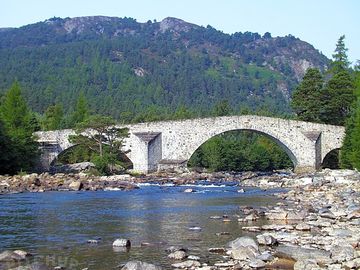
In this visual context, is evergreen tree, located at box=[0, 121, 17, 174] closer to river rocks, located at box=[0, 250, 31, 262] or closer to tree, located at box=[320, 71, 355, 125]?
river rocks, located at box=[0, 250, 31, 262]

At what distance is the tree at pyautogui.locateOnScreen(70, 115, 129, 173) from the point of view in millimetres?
38625

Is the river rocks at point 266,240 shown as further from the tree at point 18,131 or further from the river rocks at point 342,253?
the tree at point 18,131

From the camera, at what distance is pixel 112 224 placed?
50.3ft

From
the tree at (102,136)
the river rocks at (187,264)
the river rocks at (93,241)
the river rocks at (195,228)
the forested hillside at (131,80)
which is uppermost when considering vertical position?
the forested hillside at (131,80)

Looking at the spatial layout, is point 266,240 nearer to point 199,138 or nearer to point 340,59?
point 199,138

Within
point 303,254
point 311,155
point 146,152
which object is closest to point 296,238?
point 303,254

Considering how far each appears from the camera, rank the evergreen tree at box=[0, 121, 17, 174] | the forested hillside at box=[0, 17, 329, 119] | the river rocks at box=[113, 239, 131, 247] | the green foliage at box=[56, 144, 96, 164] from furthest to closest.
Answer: the forested hillside at box=[0, 17, 329, 119] < the green foliage at box=[56, 144, 96, 164] < the evergreen tree at box=[0, 121, 17, 174] < the river rocks at box=[113, 239, 131, 247]

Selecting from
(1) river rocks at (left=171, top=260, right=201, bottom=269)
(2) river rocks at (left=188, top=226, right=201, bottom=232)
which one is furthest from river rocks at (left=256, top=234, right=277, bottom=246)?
(2) river rocks at (left=188, top=226, right=201, bottom=232)

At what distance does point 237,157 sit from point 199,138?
13.7 meters

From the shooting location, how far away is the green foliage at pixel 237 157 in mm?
52219

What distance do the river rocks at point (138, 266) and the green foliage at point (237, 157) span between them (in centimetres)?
4127

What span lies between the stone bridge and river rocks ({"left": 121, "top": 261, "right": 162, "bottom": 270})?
29.4 metres

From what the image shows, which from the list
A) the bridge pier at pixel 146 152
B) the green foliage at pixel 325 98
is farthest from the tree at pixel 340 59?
the bridge pier at pixel 146 152

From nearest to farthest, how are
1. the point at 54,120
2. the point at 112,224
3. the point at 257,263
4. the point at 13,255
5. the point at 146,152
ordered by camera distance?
the point at 257,263
the point at 13,255
the point at 112,224
the point at 146,152
the point at 54,120
